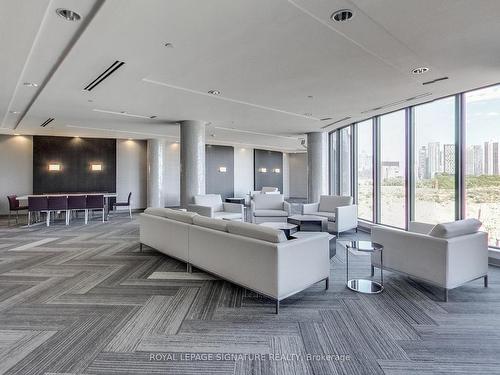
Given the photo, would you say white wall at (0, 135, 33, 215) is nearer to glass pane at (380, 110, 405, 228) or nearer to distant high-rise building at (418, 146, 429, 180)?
glass pane at (380, 110, 405, 228)

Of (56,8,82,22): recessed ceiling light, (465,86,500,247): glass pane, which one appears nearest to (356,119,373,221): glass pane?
(465,86,500,247): glass pane

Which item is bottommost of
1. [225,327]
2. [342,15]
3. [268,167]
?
[225,327]

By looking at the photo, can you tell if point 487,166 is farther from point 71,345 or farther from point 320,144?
point 71,345

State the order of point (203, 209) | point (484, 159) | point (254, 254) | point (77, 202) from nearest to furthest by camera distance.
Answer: point (254, 254) < point (484, 159) < point (203, 209) < point (77, 202)

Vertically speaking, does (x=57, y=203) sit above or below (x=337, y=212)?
above

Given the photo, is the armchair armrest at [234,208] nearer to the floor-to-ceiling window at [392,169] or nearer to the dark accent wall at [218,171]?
the floor-to-ceiling window at [392,169]

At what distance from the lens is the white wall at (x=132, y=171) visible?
11023 mm

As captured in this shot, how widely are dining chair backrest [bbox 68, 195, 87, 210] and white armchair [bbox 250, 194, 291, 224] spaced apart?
485 cm

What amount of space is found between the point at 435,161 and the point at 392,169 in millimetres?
1104

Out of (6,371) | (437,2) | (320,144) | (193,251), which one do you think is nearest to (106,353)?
(6,371)

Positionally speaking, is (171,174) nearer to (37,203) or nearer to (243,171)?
(243,171)

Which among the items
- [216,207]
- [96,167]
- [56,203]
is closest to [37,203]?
[56,203]

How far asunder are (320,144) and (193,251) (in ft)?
21.9

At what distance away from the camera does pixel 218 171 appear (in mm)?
13125
